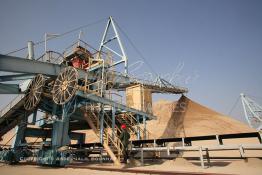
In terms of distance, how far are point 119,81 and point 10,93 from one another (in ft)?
28.9

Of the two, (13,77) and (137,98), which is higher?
(137,98)

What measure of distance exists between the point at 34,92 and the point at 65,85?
8.97ft

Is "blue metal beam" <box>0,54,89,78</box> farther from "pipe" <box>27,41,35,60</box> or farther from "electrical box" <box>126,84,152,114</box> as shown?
"electrical box" <box>126,84,152,114</box>

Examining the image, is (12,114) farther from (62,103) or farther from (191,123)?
(191,123)

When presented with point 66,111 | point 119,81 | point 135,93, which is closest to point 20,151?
point 66,111

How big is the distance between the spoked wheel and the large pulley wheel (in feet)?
3.68

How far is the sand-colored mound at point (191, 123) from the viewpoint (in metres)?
36.0

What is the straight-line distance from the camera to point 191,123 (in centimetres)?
3794

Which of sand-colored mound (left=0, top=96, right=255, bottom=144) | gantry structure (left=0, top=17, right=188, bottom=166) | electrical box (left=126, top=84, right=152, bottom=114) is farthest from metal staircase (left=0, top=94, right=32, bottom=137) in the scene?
sand-colored mound (left=0, top=96, right=255, bottom=144)

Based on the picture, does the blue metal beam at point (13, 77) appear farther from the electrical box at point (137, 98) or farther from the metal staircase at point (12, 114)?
the electrical box at point (137, 98)

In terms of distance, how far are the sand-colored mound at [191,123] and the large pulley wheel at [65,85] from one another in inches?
1025

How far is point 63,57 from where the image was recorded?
16938mm

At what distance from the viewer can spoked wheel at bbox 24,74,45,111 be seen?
45.8 ft

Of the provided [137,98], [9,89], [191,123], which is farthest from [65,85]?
[191,123]
